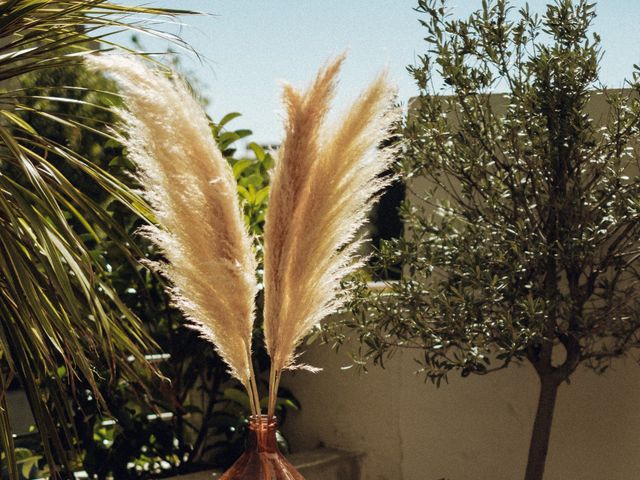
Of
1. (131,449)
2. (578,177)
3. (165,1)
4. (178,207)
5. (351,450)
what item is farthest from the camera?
(351,450)

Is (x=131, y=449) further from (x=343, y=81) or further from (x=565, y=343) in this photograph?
(x=343, y=81)

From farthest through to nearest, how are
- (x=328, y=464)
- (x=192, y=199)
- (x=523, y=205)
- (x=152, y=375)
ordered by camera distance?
1. (x=328, y=464)
2. (x=152, y=375)
3. (x=523, y=205)
4. (x=192, y=199)

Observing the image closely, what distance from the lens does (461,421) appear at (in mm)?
3242

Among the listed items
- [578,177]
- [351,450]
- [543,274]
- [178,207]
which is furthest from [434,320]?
[178,207]

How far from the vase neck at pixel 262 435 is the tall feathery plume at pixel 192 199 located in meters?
0.12

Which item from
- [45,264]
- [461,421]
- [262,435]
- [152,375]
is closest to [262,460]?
[262,435]

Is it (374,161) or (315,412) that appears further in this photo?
(315,412)

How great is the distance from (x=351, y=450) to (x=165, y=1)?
1890mm

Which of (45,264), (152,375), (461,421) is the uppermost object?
(45,264)

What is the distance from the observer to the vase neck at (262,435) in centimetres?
145

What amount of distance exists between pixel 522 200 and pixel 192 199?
1482mm

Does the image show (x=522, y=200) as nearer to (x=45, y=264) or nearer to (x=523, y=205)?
(x=523, y=205)

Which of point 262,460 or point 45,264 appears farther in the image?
point 45,264

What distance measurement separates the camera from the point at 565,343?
2686 millimetres
